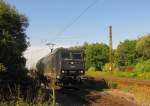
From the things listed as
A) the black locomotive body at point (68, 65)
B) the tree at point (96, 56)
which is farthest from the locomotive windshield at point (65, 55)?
the tree at point (96, 56)

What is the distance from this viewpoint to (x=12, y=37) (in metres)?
19.1

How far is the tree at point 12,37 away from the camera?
18.1 meters

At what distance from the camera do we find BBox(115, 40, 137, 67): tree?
99.8 m

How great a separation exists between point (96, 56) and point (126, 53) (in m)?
8.97

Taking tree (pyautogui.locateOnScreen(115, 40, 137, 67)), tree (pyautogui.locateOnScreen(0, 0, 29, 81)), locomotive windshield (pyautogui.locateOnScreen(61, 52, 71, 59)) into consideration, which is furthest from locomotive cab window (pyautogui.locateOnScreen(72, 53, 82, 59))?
tree (pyautogui.locateOnScreen(115, 40, 137, 67))

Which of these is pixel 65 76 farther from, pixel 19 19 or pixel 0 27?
pixel 0 27

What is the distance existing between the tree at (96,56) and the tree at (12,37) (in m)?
75.9

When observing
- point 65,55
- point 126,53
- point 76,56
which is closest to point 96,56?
point 126,53

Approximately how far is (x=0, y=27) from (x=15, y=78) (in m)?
2.77

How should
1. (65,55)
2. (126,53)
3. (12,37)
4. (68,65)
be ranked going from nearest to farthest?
(12,37), (68,65), (65,55), (126,53)

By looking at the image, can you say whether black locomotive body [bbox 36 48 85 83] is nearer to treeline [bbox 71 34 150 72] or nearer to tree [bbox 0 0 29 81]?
tree [bbox 0 0 29 81]

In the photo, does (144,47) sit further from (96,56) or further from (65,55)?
(65,55)

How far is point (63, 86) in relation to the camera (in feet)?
97.5

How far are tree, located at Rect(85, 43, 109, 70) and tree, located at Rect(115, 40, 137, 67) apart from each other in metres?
3.49
